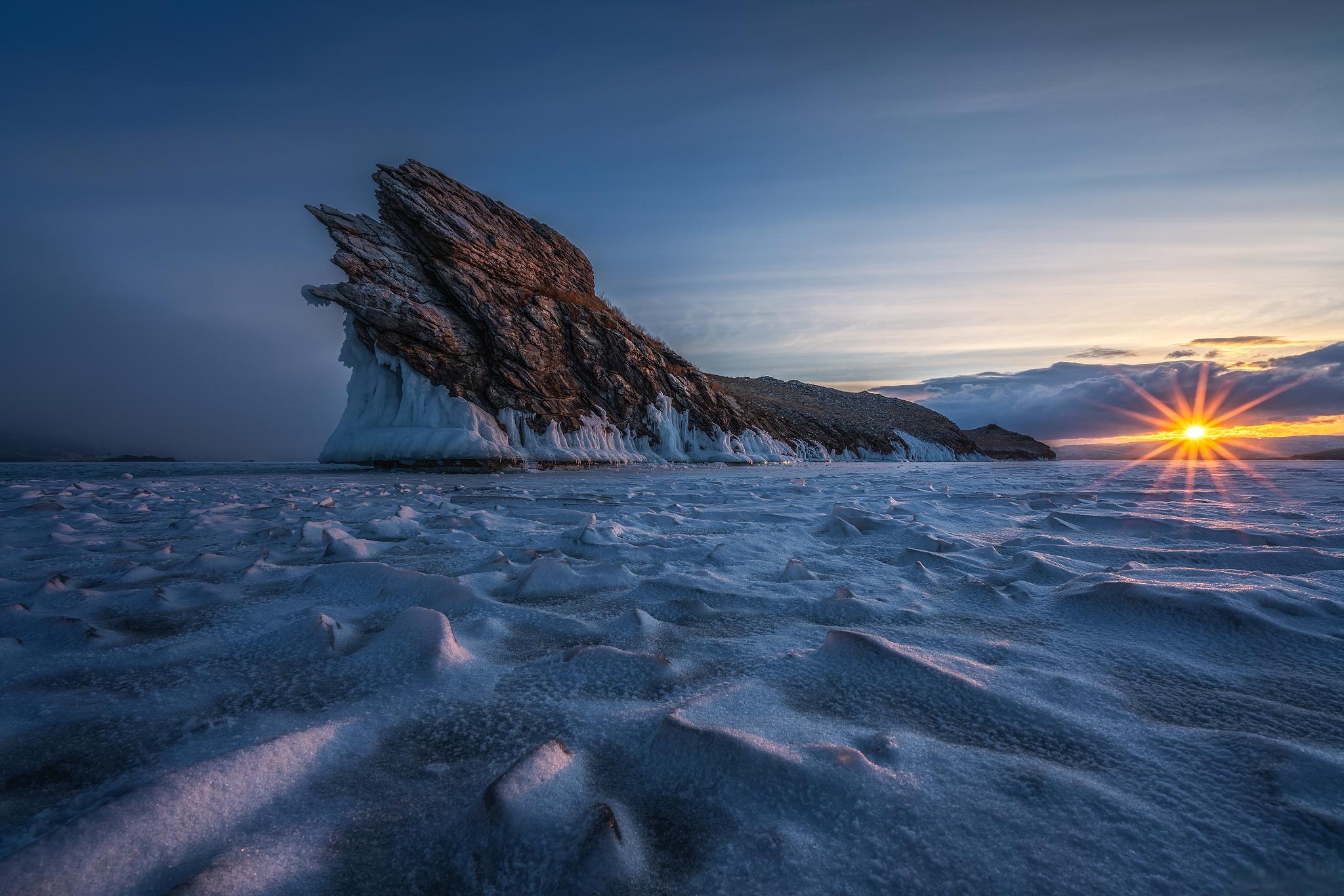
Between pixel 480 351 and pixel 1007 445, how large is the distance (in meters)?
55.9

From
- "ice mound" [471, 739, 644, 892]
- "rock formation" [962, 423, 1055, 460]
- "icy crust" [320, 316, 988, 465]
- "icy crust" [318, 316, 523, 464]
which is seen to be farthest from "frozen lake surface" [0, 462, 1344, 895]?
"rock formation" [962, 423, 1055, 460]

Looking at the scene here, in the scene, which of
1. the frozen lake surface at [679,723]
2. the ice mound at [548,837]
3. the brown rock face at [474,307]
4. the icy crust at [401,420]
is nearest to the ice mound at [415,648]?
the frozen lake surface at [679,723]

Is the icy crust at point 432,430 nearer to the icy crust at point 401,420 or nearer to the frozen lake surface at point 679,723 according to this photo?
the icy crust at point 401,420

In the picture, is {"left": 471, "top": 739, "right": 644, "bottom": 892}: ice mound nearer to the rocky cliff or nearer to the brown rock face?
the rocky cliff

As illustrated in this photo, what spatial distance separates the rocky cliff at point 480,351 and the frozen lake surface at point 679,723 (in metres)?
13.0

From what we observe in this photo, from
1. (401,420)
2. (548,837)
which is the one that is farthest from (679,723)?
(401,420)

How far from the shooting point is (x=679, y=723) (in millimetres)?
1115

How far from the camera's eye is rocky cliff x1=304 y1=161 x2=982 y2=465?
1480cm

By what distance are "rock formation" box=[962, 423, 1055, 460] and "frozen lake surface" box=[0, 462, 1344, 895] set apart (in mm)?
55463

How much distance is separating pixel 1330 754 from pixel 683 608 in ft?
5.35

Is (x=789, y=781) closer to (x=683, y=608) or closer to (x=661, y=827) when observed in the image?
(x=661, y=827)

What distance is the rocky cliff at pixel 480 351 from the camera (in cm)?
1480

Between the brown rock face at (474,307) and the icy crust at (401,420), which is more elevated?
the brown rock face at (474,307)

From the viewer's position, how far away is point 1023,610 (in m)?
2.01
